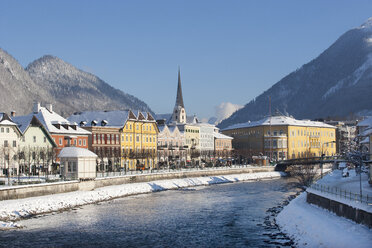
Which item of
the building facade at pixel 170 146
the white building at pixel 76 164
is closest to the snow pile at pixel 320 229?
the white building at pixel 76 164

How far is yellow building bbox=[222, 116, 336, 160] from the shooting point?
168625 mm

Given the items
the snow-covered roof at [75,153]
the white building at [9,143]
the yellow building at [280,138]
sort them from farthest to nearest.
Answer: the yellow building at [280,138]
the white building at [9,143]
the snow-covered roof at [75,153]

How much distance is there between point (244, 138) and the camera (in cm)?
18188

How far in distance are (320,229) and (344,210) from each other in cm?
327

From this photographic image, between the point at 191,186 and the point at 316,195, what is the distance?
45.1m

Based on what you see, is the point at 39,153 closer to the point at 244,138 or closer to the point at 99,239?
the point at 99,239

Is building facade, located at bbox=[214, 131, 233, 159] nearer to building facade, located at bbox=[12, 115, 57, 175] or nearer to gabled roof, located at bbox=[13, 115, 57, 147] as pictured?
gabled roof, located at bbox=[13, 115, 57, 147]

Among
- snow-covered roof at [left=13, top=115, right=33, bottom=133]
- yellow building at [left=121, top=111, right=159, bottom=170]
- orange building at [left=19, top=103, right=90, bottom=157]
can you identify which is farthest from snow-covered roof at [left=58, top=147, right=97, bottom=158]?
yellow building at [left=121, top=111, right=159, bottom=170]

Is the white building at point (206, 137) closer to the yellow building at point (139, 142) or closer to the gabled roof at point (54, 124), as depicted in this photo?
the yellow building at point (139, 142)

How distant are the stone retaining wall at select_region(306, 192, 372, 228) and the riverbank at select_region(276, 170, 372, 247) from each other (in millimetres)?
345

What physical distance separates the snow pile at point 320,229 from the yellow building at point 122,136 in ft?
194

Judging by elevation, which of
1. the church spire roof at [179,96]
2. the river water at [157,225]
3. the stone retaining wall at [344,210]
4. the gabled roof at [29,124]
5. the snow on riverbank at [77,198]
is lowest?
the river water at [157,225]

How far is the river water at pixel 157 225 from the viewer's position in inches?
1566

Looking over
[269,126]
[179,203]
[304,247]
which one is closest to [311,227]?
[304,247]
